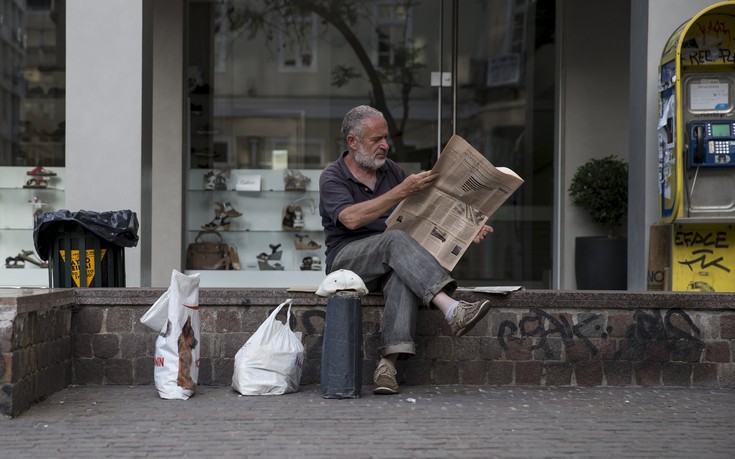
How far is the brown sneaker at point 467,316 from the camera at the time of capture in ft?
17.2

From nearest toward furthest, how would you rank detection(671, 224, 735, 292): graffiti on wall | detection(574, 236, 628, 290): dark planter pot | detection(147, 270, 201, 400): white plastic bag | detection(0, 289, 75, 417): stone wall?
1. detection(0, 289, 75, 417): stone wall
2. detection(147, 270, 201, 400): white plastic bag
3. detection(671, 224, 735, 292): graffiti on wall
4. detection(574, 236, 628, 290): dark planter pot

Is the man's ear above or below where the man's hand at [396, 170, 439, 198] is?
above

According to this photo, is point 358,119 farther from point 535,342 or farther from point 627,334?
point 627,334

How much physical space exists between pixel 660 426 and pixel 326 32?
6817mm

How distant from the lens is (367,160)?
5883mm

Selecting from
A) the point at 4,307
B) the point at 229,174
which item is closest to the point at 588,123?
the point at 229,174

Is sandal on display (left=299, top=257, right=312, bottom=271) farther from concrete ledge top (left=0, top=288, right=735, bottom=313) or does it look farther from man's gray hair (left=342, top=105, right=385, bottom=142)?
man's gray hair (left=342, top=105, right=385, bottom=142)

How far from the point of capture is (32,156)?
10102 millimetres

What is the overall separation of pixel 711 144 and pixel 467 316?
107 inches

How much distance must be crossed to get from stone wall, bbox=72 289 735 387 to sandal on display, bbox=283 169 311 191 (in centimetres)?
458

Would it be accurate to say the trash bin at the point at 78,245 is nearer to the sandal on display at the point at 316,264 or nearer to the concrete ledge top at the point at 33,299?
the concrete ledge top at the point at 33,299

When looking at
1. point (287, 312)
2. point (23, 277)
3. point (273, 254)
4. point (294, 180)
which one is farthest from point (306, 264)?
point (287, 312)

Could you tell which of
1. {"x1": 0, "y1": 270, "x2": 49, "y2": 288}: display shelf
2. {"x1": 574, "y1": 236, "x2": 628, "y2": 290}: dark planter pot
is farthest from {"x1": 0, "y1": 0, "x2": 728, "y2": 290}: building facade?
{"x1": 0, "y1": 270, "x2": 49, "y2": 288}: display shelf

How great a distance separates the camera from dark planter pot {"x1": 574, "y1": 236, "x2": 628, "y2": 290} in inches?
379
